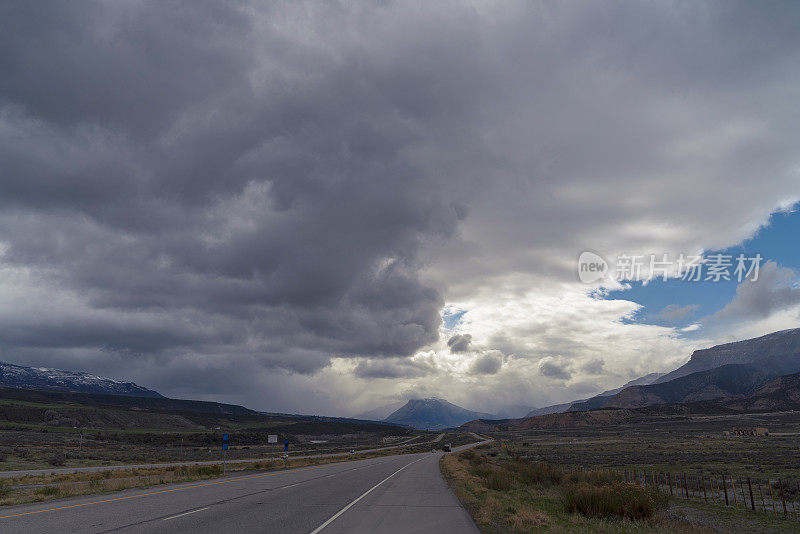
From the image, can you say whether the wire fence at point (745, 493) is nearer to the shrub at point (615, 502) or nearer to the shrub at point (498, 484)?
the shrub at point (498, 484)

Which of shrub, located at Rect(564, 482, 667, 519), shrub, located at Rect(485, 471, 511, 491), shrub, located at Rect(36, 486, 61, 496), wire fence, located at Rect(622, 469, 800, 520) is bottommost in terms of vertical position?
wire fence, located at Rect(622, 469, 800, 520)

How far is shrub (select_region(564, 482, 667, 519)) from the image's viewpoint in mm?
16078

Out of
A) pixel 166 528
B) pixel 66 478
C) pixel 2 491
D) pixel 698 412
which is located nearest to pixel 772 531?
pixel 166 528

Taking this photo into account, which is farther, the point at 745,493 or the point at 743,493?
the point at 745,493

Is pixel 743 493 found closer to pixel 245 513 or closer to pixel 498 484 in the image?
pixel 498 484

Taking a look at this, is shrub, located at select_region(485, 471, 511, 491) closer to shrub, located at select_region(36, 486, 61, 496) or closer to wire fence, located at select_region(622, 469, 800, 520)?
wire fence, located at select_region(622, 469, 800, 520)

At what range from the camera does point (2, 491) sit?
62.7ft

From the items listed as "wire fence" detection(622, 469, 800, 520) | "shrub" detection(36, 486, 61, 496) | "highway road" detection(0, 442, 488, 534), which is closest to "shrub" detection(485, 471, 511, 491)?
"highway road" detection(0, 442, 488, 534)

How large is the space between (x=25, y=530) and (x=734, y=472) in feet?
149

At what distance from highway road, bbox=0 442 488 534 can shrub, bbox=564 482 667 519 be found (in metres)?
4.30

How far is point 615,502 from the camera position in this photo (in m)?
16.4

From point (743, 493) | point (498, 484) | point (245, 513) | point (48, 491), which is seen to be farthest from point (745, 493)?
point (48, 491)

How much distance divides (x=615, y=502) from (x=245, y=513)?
462 inches

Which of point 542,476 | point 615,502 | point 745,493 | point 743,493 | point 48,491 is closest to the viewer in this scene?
point 615,502
